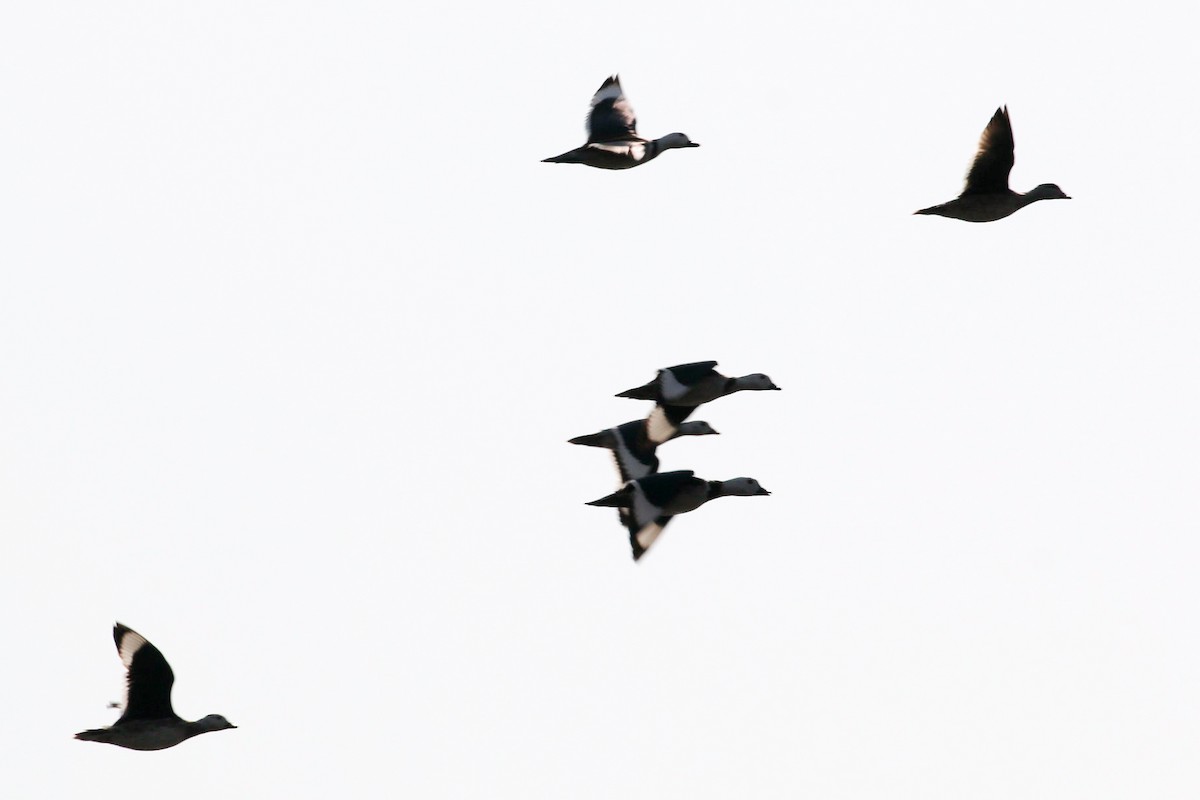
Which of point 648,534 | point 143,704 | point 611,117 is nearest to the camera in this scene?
point 648,534

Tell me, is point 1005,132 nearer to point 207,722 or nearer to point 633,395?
point 633,395

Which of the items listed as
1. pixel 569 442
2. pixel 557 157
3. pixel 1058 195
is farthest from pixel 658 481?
pixel 1058 195

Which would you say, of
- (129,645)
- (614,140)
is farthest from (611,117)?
(129,645)

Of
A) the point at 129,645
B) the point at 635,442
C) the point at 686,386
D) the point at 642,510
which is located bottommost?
the point at 129,645

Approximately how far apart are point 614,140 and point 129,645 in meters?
11.3

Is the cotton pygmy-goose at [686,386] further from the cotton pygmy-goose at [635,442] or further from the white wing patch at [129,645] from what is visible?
the white wing patch at [129,645]

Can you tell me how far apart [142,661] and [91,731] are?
116 centimetres

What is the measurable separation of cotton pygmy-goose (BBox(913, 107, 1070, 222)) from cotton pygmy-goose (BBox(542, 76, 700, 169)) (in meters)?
4.79

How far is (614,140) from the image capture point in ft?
108

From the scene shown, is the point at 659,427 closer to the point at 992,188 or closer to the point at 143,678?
the point at 992,188

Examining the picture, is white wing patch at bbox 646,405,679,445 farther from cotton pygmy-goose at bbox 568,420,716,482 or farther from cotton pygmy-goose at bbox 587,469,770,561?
cotton pygmy-goose at bbox 587,469,770,561

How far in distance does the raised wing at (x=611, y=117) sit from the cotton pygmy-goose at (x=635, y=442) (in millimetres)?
5020

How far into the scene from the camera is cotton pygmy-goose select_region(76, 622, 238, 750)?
27.7 meters

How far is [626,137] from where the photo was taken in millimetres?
33250
